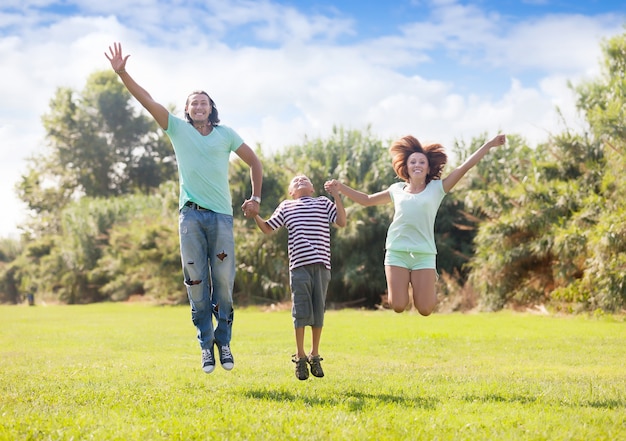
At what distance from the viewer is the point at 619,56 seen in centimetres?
2161

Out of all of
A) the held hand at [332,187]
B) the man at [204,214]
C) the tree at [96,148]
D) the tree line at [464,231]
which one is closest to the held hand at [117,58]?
the man at [204,214]

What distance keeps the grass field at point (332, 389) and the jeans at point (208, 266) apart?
543mm

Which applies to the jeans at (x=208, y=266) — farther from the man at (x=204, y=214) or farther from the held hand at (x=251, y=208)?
the held hand at (x=251, y=208)

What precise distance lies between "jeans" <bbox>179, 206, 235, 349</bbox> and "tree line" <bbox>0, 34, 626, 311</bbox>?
36.3 feet

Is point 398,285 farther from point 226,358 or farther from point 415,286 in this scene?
point 226,358

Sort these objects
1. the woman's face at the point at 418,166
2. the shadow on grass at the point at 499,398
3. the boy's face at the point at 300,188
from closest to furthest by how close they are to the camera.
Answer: the shadow on grass at the point at 499,398 < the boy's face at the point at 300,188 < the woman's face at the point at 418,166

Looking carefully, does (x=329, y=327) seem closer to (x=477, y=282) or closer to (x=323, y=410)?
(x=477, y=282)

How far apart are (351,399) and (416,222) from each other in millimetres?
2161

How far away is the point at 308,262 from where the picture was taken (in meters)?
7.23

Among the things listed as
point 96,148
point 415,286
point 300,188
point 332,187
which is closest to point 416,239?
point 415,286

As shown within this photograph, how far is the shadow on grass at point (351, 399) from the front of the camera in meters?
5.86

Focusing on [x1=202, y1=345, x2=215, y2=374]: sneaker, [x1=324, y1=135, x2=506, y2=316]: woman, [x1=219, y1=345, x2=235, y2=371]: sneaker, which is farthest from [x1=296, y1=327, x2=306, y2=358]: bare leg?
[x1=324, y1=135, x2=506, y2=316]: woman

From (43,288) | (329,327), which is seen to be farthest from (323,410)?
(43,288)

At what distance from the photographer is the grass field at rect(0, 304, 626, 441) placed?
5020 mm
